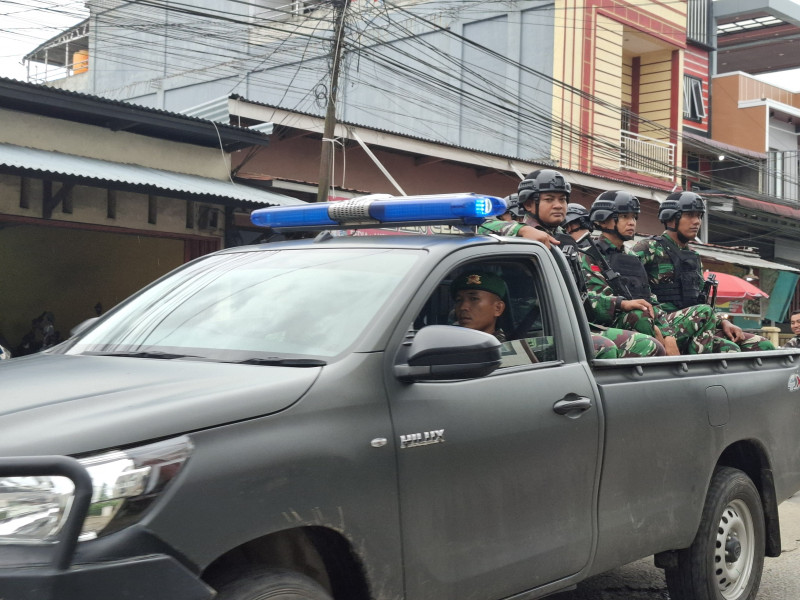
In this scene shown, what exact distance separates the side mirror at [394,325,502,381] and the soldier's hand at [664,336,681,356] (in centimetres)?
307

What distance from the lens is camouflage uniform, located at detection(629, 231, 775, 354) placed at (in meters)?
6.41

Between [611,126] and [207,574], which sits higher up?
[611,126]

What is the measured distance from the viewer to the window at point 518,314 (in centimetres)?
353

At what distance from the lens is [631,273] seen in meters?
6.37

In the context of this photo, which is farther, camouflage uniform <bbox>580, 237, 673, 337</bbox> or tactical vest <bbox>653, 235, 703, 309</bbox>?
tactical vest <bbox>653, 235, 703, 309</bbox>

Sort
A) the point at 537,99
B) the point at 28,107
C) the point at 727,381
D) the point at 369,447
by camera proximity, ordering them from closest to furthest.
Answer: the point at 369,447
the point at 727,381
the point at 28,107
the point at 537,99

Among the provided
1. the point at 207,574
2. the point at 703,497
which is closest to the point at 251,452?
the point at 207,574

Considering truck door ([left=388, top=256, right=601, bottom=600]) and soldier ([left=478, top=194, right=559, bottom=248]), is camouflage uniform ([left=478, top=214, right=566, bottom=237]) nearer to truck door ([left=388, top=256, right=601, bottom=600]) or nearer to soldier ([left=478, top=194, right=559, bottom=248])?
soldier ([left=478, top=194, right=559, bottom=248])

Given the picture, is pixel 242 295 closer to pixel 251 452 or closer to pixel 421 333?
pixel 421 333

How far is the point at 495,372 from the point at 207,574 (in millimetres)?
1283

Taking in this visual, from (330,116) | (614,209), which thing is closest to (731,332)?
(614,209)

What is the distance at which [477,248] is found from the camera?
347 centimetres

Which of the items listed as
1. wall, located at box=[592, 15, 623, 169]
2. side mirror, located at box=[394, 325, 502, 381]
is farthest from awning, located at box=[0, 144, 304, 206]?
wall, located at box=[592, 15, 623, 169]

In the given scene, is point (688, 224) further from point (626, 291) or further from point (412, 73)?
point (412, 73)
